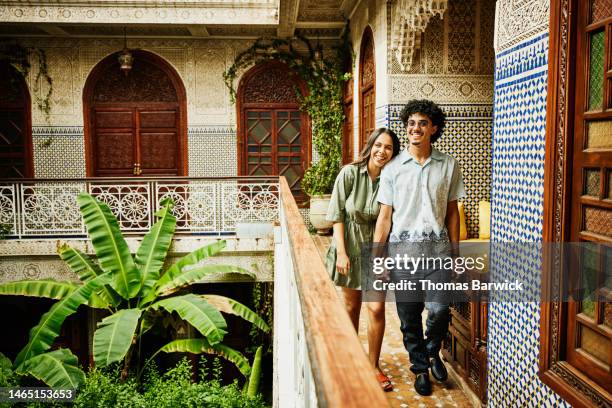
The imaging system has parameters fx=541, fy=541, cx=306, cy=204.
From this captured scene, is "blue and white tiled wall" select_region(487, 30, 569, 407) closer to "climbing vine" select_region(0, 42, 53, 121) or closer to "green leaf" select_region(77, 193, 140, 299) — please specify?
"green leaf" select_region(77, 193, 140, 299)

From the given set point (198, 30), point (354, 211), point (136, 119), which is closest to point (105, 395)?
point (354, 211)

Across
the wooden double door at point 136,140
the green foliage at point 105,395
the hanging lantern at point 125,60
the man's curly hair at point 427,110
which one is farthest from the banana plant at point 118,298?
the man's curly hair at point 427,110

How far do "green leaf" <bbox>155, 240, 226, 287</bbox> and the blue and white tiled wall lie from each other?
4783 mm

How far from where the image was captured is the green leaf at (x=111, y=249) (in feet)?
22.0

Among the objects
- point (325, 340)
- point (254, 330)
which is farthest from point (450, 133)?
point (325, 340)

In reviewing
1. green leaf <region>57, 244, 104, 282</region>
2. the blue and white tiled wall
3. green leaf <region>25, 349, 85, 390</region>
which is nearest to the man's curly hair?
the blue and white tiled wall

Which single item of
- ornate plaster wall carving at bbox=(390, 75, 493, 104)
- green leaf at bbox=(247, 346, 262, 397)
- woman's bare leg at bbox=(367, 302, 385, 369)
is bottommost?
green leaf at bbox=(247, 346, 262, 397)

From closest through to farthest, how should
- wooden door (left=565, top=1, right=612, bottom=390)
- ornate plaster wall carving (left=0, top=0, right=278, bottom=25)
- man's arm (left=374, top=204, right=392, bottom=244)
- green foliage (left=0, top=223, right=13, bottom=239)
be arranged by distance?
wooden door (left=565, top=1, right=612, bottom=390) → man's arm (left=374, top=204, right=392, bottom=244) → green foliage (left=0, top=223, right=13, bottom=239) → ornate plaster wall carving (left=0, top=0, right=278, bottom=25)

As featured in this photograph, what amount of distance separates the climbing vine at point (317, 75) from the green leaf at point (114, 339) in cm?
493

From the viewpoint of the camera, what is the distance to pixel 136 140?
402 inches

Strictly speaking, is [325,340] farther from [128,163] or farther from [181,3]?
[128,163]

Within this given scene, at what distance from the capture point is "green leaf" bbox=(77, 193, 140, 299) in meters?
6.69

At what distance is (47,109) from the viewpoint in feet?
32.4

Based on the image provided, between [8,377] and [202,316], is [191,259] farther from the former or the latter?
[8,377]
